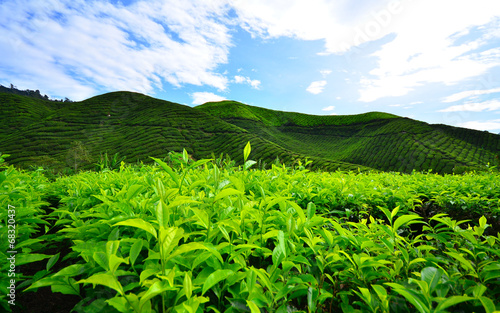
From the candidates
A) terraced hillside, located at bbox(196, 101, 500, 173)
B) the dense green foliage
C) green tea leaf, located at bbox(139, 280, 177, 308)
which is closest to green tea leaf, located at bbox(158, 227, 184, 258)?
the dense green foliage

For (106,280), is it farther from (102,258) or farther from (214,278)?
(214,278)

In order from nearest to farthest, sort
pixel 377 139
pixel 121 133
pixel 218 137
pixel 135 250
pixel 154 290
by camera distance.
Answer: pixel 154 290
pixel 135 250
pixel 218 137
pixel 121 133
pixel 377 139

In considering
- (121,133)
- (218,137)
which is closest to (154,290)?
(218,137)

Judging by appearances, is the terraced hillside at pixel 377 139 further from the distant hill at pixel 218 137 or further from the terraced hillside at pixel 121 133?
the terraced hillside at pixel 121 133

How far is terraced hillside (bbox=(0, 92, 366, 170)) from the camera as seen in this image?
42.4 metres

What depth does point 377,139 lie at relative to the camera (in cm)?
5975

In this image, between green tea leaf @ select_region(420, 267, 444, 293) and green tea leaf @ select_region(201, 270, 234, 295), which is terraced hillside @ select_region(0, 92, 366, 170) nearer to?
green tea leaf @ select_region(420, 267, 444, 293)

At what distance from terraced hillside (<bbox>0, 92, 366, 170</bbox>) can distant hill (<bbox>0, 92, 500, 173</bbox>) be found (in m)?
0.20

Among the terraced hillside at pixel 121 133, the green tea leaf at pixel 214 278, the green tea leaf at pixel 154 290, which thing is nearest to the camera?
the green tea leaf at pixel 154 290

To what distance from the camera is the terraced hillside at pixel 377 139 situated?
43.4 metres

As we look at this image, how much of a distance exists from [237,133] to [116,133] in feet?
101

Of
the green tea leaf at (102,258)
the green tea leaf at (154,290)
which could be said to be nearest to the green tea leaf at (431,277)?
the green tea leaf at (154,290)

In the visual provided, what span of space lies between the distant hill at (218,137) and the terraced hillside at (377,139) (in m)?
0.21

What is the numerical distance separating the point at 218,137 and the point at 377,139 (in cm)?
4184
